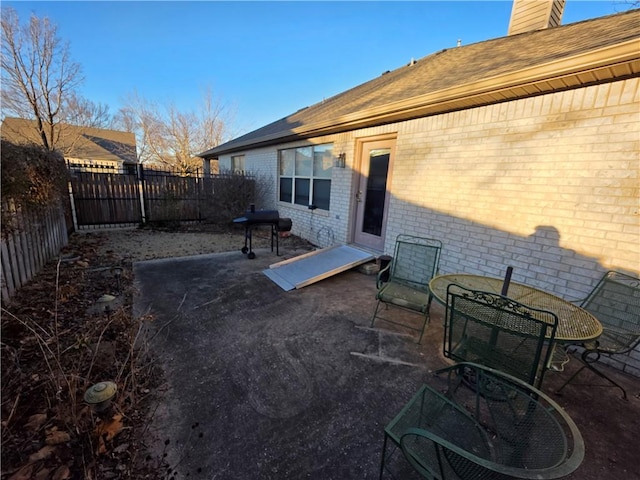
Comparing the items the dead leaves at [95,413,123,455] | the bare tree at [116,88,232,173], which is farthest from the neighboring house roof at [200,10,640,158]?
the bare tree at [116,88,232,173]

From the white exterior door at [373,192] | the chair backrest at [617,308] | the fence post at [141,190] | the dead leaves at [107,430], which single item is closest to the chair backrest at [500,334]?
the chair backrest at [617,308]

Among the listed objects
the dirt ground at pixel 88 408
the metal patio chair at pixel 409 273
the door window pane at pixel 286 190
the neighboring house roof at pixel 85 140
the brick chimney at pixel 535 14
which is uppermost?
the brick chimney at pixel 535 14

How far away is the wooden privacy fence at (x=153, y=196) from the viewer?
7.61 m

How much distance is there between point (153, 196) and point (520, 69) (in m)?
9.36

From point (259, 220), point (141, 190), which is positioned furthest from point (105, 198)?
point (259, 220)

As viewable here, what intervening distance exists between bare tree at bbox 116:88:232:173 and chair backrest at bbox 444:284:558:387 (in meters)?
21.8

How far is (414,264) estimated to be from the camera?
376cm

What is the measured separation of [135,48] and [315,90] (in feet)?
25.8

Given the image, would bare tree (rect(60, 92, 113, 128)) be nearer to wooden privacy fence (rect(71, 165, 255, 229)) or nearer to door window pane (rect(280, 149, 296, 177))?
wooden privacy fence (rect(71, 165, 255, 229))

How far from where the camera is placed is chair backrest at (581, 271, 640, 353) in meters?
2.29

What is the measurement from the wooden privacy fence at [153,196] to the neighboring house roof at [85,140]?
769 centimetres

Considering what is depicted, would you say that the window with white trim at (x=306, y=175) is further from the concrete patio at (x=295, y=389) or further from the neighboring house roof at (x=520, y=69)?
the concrete patio at (x=295, y=389)

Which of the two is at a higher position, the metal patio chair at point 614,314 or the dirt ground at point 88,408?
the metal patio chair at point 614,314

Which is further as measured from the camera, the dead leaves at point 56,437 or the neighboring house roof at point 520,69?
the neighboring house roof at point 520,69
